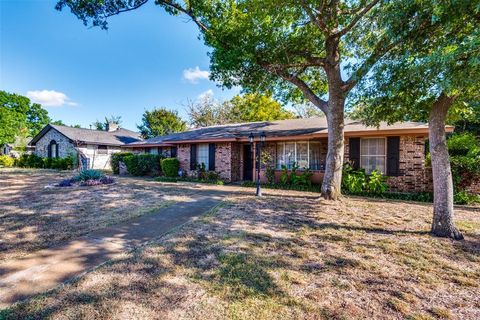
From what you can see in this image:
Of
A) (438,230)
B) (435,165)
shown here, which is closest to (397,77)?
(435,165)

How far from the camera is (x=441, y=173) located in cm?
464

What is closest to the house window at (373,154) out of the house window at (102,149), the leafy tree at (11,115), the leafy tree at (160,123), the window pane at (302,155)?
the window pane at (302,155)

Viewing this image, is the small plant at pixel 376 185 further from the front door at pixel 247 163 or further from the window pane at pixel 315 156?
the front door at pixel 247 163

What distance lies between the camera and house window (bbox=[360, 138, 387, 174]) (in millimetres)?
10234

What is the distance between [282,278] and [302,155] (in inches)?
389

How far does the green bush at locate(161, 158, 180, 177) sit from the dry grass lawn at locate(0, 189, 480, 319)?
10332 millimetres

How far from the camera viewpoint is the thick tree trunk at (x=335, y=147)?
318 inches

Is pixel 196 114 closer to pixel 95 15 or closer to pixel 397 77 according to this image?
pixel 95 15

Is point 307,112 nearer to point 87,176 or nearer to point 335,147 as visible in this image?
point 335,147

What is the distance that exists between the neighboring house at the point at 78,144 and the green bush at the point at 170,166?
8.73m

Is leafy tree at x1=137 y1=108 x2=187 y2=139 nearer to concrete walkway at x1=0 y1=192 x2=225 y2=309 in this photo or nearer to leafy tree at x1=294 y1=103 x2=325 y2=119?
leafy tree at x1=294 y1=103 x2=325 y2=119

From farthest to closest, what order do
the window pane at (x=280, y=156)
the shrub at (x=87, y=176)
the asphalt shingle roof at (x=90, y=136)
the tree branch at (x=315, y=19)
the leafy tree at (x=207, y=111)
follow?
the leafy tree at (x=207, y=111), the asphalt shingle roof at (x=90, y=136), the window pane at (x=280, y=156), the shrub at (x=87, y=176), the tree branch at (x=315, y=19)

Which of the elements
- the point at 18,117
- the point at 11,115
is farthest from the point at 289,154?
the point at 18,117

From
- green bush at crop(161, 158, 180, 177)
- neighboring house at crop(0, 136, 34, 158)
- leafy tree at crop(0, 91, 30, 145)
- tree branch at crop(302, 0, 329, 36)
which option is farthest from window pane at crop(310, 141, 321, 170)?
leafy tree at crop(0, 91, 30, 145)
